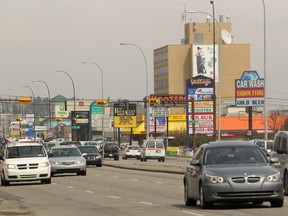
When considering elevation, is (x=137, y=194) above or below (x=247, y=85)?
below

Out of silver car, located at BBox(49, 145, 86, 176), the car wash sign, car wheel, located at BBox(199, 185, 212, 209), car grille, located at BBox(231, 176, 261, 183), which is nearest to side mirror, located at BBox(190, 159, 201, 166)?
car wheel, located at BBox(199, 185, 212, 209)

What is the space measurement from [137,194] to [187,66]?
161 meters

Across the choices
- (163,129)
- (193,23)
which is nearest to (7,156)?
(163,129)

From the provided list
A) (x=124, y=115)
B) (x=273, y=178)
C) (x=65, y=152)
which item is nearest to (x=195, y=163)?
(x=273, y=178)

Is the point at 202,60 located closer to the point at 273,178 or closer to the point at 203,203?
the point at 203,203

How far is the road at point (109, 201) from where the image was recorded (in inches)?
819

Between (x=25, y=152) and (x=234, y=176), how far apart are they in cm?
2085

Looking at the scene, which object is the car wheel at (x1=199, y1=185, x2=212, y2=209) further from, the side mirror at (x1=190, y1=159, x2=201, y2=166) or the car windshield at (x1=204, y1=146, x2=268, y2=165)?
the car windshield at (x1=204, y1=146, x2=268, y2=165)

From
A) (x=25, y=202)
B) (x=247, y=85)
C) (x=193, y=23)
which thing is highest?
(x=193, y=23)

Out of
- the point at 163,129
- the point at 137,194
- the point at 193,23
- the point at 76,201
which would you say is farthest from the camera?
the point at 193,23

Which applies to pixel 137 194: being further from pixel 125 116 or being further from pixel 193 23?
pixel 193 23

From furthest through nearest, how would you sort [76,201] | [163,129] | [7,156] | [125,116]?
[163,129], [125,116], [7,156], [76,201]

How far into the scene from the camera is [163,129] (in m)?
144

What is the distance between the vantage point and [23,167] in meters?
38.1
